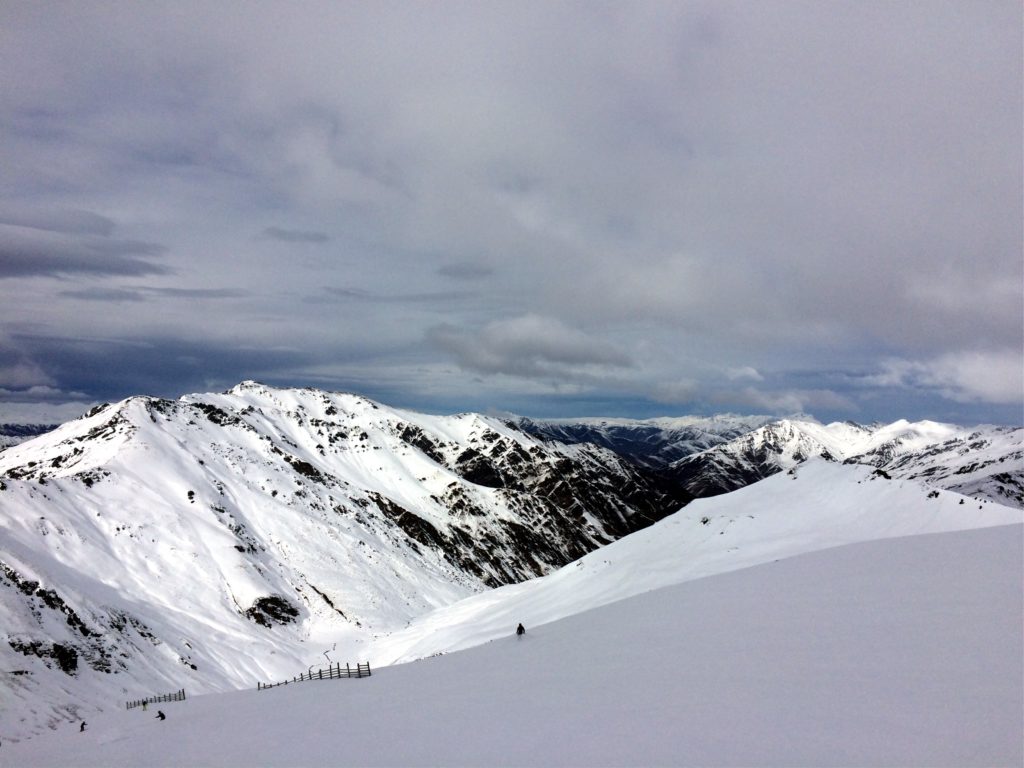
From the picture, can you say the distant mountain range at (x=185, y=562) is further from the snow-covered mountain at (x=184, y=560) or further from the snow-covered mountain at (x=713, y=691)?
the snow-covered mountain at (x=713, y=691)

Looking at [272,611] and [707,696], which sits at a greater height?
[707,696]

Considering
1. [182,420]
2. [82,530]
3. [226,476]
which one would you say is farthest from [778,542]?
[182,420]

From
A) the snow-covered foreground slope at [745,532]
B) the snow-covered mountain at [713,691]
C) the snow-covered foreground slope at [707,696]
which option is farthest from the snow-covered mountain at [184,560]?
the snow-covered foreground slope at [707,696]

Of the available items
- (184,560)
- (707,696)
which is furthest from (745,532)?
(184,560)

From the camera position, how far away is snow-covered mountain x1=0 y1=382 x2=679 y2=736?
58875 millimetres

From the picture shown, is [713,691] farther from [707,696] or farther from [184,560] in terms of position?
[184,560]

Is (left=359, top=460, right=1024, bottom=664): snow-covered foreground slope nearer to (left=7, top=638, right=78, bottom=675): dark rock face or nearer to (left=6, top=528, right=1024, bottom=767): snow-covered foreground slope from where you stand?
(left=6, top=528, right=1024, bottom=767): snow-covered foreground slope

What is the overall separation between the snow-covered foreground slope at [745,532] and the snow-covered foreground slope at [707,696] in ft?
42.8

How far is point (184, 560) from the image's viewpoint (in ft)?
325

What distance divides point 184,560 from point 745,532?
98407 millimetres

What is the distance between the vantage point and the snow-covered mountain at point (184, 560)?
58875mm

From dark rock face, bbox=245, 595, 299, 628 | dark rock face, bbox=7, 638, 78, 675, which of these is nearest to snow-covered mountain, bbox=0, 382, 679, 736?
dark rock face, bbox=7, 638, 78, 675

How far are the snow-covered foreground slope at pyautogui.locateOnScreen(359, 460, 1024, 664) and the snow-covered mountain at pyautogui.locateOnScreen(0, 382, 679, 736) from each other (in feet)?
105

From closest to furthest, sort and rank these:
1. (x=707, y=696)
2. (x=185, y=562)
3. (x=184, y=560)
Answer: (x=707, y=696), (x=185, y=562), (x=184, y=560)
